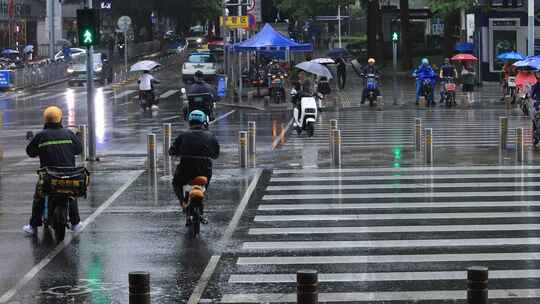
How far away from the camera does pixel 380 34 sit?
6888 centimetres

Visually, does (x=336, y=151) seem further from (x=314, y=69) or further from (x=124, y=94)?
(x=124, y=94)

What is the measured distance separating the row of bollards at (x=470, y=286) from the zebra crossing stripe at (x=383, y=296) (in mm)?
2773

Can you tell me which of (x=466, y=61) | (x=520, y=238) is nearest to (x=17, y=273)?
(x=520, y=238)

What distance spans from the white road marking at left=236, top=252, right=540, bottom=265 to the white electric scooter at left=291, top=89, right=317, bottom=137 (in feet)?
52.7

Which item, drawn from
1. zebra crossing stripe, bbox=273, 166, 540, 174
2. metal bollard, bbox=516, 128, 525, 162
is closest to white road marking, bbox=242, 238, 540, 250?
zebra crossing stripe, bbox=273, 166, 540, 174

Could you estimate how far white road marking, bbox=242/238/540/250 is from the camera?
Answer: 43.8ft

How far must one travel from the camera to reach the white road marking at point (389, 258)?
12.4m

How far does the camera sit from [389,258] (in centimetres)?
1259

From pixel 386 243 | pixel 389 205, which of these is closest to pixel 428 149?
pixel 389 205

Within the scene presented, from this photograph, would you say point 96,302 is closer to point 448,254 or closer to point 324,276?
point 324,276

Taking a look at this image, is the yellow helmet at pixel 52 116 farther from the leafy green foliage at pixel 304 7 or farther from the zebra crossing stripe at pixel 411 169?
the leafy green foliage at pixel 304 7

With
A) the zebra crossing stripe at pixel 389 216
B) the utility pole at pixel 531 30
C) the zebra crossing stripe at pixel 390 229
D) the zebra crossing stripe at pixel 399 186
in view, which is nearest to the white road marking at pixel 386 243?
the zebra crossing stripe at pixel 390 229

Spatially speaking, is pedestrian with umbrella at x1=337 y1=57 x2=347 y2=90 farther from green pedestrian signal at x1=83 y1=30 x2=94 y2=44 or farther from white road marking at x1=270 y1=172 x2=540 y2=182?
white road marking at x1=270 y1=172 x2=540 y2=182

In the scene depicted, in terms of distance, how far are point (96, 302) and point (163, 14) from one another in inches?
3449
